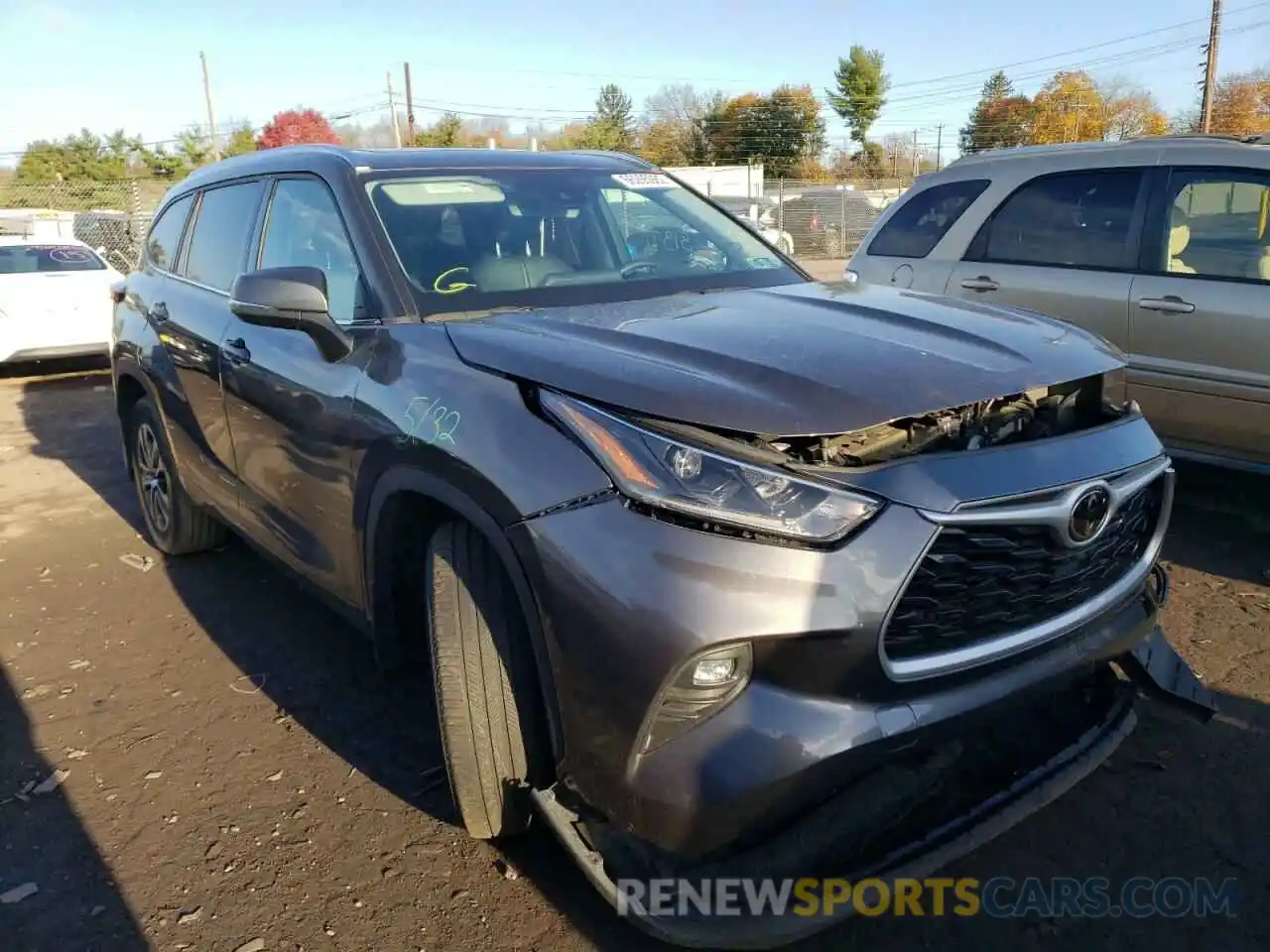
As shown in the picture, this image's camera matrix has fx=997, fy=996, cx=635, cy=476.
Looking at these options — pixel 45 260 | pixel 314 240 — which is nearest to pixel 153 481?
pixel 314 240

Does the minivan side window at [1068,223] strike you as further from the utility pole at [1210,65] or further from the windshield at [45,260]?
the utility pole at [1210,65]

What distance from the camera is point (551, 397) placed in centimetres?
224

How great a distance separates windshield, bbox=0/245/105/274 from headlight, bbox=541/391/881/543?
1140 cm

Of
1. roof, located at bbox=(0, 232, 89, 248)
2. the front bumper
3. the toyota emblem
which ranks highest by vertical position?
roof, located at bbox=(0, 232, 89, 248)

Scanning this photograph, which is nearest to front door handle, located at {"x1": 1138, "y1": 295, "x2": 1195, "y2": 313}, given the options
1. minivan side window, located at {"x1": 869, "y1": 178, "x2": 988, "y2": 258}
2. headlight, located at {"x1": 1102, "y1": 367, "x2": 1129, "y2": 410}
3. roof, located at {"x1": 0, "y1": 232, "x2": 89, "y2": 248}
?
minivan side window, located at {"x1": 869, "y1": 178, "x2": 988, "y2": 258}

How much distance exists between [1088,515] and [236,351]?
2.90 meters

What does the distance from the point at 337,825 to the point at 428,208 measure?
192 centimetres

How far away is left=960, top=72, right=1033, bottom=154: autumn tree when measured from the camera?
60812 mm

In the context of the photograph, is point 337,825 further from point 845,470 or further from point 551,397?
point 845,470

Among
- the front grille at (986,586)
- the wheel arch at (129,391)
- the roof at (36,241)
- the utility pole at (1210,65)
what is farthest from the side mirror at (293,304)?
the utility pole at (1210,65)

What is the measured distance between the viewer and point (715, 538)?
1.93 metres

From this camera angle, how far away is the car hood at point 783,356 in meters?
2.08

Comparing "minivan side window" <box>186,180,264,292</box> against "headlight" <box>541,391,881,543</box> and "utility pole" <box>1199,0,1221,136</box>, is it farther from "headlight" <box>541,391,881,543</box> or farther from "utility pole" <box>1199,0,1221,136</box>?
"utility pole" <box>1199,0,1221,136</box>

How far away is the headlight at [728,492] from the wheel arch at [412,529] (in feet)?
1.17
